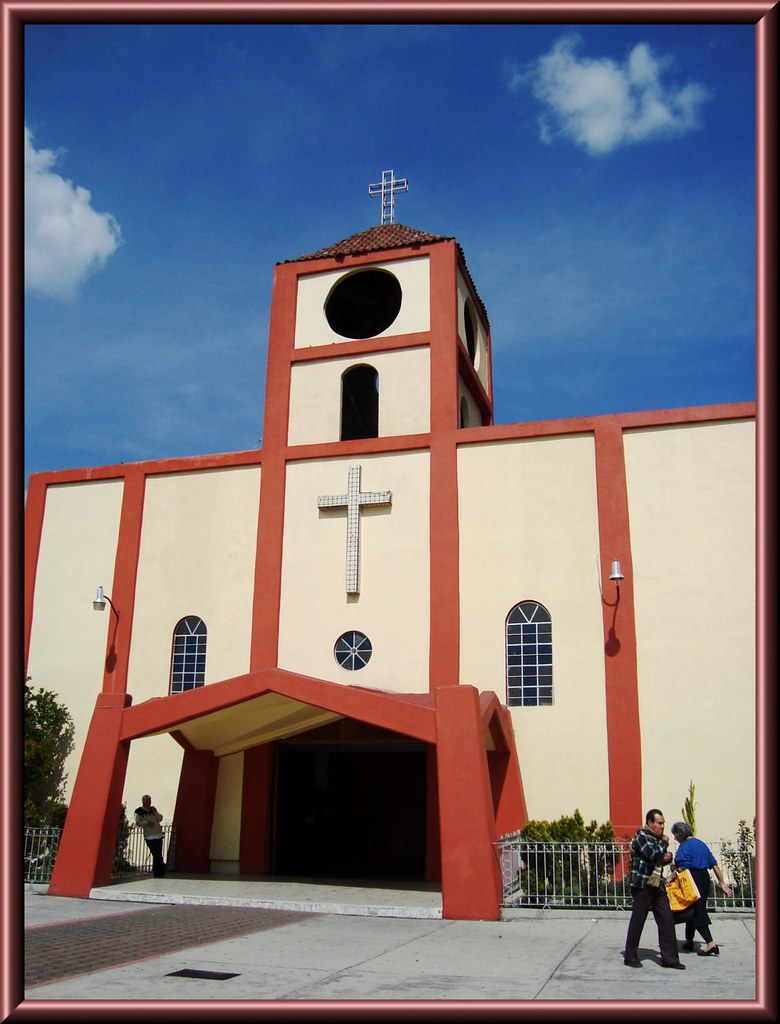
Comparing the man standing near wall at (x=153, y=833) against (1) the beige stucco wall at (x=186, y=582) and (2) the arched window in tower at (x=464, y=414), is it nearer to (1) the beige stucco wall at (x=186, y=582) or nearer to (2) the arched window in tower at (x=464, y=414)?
(1) the beige stucco wall at (x=186, y=582)

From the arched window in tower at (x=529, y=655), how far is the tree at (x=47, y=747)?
32.1ft

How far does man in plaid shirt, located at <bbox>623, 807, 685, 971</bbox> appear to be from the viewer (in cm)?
977

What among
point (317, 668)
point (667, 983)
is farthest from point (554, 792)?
point (667, 983)

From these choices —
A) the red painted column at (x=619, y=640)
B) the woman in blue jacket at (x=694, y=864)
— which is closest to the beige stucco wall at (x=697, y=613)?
the red painted column at (x=619, y=640)

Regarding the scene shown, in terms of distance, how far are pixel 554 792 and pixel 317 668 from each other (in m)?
5.31

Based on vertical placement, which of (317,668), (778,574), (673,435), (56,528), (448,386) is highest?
(448,386)

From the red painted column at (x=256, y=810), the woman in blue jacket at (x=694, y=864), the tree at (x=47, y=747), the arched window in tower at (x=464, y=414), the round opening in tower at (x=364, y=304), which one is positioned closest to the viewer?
the woman in blue jacket at (x=694, y=864)

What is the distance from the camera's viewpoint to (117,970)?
9055mm

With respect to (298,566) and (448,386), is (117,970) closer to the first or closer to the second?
(298,566)

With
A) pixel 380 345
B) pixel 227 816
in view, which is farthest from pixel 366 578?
pixel 227 816

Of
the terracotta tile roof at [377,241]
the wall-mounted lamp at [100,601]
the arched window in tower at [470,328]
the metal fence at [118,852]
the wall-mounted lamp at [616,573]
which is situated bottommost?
the metal fence at [118,852]

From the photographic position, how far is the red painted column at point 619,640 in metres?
16.7

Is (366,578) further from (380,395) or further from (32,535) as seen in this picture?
(32,535)

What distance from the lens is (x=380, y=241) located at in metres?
22.5
